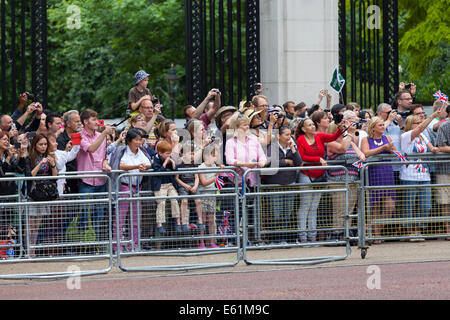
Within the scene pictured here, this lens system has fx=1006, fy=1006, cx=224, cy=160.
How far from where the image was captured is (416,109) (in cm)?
1498

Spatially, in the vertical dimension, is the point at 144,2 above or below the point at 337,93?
above

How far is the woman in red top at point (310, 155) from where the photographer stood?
39.8 feet

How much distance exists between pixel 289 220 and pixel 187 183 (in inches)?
51.6

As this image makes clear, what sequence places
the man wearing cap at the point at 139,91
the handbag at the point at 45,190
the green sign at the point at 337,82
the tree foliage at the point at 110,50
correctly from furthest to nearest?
the tree foliage at the point at 110,50 < the green sign at the point at 337,82 < the man wearing cap at the point at 139,91 < the handbag at the point at 45,190

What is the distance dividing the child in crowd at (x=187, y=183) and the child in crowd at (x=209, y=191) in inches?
3.0

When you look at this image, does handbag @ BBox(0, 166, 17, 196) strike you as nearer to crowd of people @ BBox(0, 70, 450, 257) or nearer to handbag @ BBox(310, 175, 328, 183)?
crowd of people @ BBox(0, 70, 450, 257)

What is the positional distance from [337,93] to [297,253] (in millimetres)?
5919

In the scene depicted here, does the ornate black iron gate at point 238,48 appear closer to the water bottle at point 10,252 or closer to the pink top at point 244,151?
the pink top at point 244,151

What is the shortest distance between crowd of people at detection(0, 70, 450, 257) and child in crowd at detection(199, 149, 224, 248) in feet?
0.04

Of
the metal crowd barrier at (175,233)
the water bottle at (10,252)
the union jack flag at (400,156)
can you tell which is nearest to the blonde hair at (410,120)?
the union jack flag at (400,156)

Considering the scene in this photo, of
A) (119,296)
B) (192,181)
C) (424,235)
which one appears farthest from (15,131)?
(424,235)

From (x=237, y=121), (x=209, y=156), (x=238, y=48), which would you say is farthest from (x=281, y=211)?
(x=238, y=48)

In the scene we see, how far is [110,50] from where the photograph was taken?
4378 cm
